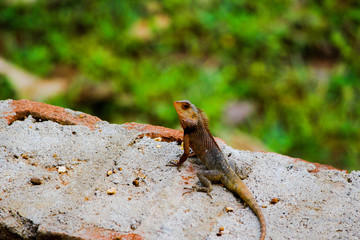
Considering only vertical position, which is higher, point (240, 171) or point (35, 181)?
point (240, 171)

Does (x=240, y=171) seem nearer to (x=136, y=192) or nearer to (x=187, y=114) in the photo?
(x=187, y=114)

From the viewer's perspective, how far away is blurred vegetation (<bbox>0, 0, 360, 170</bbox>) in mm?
5867

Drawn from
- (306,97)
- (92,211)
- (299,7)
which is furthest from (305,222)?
(299,7)

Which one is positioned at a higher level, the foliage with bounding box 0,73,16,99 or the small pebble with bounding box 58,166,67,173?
the foliage with bounding box 0,73,16,99

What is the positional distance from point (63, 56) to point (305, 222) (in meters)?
4.97

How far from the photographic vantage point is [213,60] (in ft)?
22.6

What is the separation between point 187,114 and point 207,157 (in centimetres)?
37

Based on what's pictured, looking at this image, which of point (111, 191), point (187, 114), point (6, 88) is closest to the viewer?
point (111, 191)

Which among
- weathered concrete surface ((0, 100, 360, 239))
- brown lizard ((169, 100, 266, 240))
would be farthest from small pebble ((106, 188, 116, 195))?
brown lizard ((169, 100, 266, 240))

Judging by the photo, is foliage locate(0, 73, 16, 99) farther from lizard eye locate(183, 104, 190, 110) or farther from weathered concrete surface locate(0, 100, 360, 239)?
lizard eye locate(183, 104, 190, 110)

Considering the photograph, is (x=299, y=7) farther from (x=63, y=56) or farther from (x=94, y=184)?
(x=94, y=184)

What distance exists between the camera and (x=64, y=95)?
612 centimetres

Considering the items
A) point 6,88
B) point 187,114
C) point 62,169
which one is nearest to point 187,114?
point 187,114

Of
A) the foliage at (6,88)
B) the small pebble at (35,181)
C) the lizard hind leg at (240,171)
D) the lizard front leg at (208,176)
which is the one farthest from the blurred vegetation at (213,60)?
the small pebble at (35,181)
